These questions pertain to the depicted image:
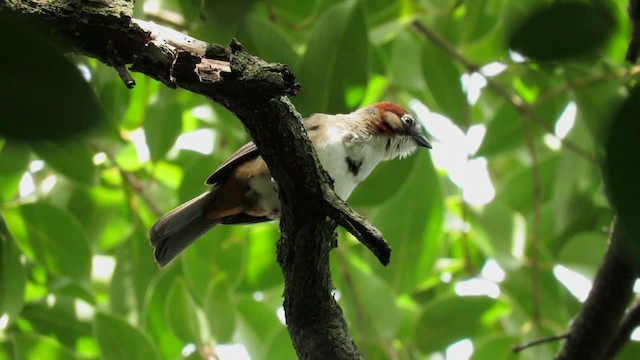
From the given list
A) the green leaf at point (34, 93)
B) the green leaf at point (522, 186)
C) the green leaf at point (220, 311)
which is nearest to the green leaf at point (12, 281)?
the green leaf at point (220, 311)

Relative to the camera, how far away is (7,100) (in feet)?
1.93

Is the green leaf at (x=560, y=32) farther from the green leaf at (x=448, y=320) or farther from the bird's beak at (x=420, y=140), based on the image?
the bird's beak at (x=420, y=140)

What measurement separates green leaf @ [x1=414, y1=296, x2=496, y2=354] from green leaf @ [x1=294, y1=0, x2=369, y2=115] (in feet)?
3.74

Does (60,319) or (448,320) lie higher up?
(60,319)

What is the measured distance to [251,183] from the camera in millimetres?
3557

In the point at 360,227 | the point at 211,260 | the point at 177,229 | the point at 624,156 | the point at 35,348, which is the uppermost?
the point at 177,229

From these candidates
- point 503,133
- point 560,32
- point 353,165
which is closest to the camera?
point 560,32

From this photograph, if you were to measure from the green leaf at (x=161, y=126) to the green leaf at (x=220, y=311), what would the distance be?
29.7 inches

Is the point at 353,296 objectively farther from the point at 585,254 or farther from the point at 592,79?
the point at 592,79

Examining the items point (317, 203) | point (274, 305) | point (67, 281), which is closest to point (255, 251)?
point (274, 305)

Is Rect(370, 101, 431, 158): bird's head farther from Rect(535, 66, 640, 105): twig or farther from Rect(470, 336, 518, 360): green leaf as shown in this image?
Rect(470, 336, 518, 360): green leaf

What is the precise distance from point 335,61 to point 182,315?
1.33 metres

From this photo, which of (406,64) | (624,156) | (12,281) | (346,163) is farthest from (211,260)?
(624,156)

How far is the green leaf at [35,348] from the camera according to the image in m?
3.33
